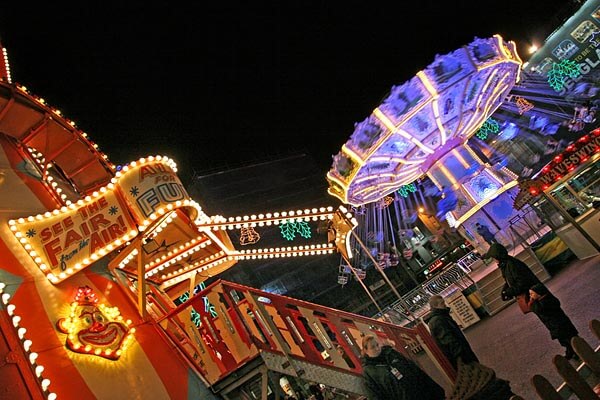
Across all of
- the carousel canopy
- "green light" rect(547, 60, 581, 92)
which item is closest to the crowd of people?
the carousel canopy

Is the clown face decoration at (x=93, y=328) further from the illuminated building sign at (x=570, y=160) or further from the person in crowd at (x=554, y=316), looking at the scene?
the illuminated building sign at (x=570, y=160)

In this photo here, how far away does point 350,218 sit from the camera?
1211 centimetres

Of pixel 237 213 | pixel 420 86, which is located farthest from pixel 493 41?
pixel 237 213

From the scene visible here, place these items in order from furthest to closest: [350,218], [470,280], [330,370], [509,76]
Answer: [509,76]
[470,280]
[350,218]
[330,370]

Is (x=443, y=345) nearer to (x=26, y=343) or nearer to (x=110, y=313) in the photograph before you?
(x=110, y=313)

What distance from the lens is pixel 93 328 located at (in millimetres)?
6664

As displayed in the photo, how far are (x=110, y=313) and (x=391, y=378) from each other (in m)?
4.88

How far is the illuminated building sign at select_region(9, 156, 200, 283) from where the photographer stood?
687cm

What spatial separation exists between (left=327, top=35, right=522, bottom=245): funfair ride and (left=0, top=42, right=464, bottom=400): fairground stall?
10.5m

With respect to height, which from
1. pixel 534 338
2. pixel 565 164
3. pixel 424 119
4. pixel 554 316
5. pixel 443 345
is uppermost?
pixel 424 119

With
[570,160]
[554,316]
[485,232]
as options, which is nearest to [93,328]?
[554,316]

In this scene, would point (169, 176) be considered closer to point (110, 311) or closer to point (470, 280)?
point (110, 311)

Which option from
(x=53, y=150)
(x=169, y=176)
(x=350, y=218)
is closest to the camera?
(x=169, y=176)

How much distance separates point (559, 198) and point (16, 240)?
17195 millimetres
